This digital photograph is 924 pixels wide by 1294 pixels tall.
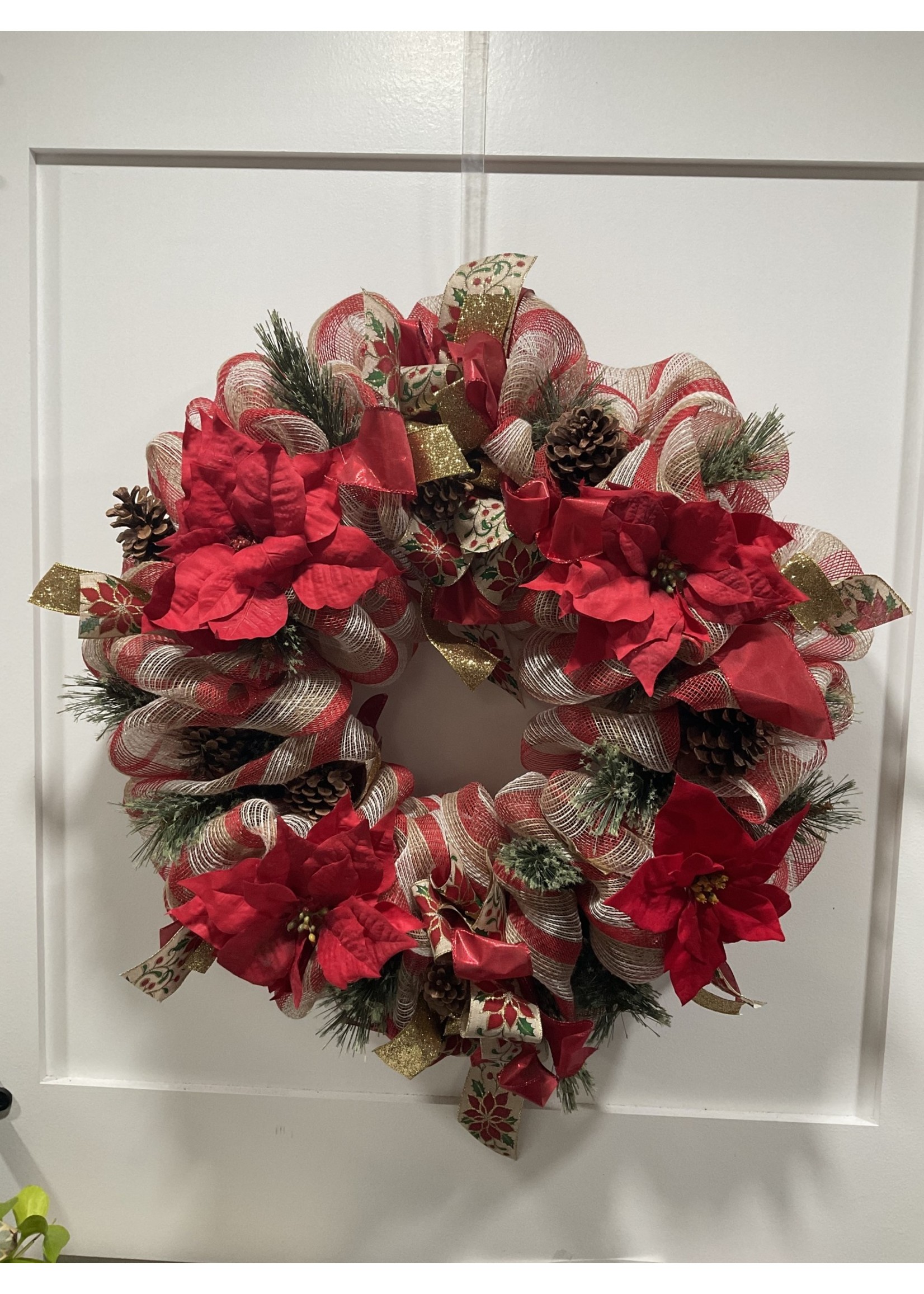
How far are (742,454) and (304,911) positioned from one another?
567 mm

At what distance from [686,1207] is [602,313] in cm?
105

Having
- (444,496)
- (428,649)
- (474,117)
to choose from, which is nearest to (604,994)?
(428,649)

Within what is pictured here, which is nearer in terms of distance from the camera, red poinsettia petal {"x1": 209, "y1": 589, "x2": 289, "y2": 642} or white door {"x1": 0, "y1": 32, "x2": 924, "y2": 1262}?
red poinsettia petal {"x1": 209, "y1": 589, "x2": 289, "y2": 642}

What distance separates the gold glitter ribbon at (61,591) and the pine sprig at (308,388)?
0.84ft

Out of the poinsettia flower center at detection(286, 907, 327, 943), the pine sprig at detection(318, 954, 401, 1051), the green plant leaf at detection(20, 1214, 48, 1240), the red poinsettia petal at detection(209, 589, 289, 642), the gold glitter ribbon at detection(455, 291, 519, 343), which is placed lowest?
the green plant leaf at detection(20, 1214, 48, 1240)

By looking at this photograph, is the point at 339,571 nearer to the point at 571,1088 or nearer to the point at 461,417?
the point at 461,417

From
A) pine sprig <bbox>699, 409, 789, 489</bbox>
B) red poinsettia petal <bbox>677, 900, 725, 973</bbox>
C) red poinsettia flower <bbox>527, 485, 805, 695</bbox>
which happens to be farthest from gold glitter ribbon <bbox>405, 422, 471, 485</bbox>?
red poinsettia petal <bbox>677, 900, 725, 973</bbox>

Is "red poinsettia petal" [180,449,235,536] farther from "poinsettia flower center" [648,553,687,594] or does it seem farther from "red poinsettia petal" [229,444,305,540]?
"poinsettia flower center" [648,553,687,594]

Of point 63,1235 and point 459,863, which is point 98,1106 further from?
point 459,863

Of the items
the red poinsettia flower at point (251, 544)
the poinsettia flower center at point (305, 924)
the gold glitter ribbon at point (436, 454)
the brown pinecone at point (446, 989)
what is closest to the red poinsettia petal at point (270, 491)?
the red poinsettia flower at point (251, 544)

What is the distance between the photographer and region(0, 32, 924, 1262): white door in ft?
2.72

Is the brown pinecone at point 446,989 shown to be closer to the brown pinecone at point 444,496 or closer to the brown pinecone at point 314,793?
the brown pinecone at point 314,793

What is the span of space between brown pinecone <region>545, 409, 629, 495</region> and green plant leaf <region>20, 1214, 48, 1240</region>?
3.13ft

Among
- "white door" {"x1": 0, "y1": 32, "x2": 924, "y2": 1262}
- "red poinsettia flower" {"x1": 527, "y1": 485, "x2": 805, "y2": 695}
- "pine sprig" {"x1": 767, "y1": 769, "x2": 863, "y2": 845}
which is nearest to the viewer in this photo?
"red poinsettia flower" {"x1": 527, "y1": 485, "x2": 805, "y2": 695}
